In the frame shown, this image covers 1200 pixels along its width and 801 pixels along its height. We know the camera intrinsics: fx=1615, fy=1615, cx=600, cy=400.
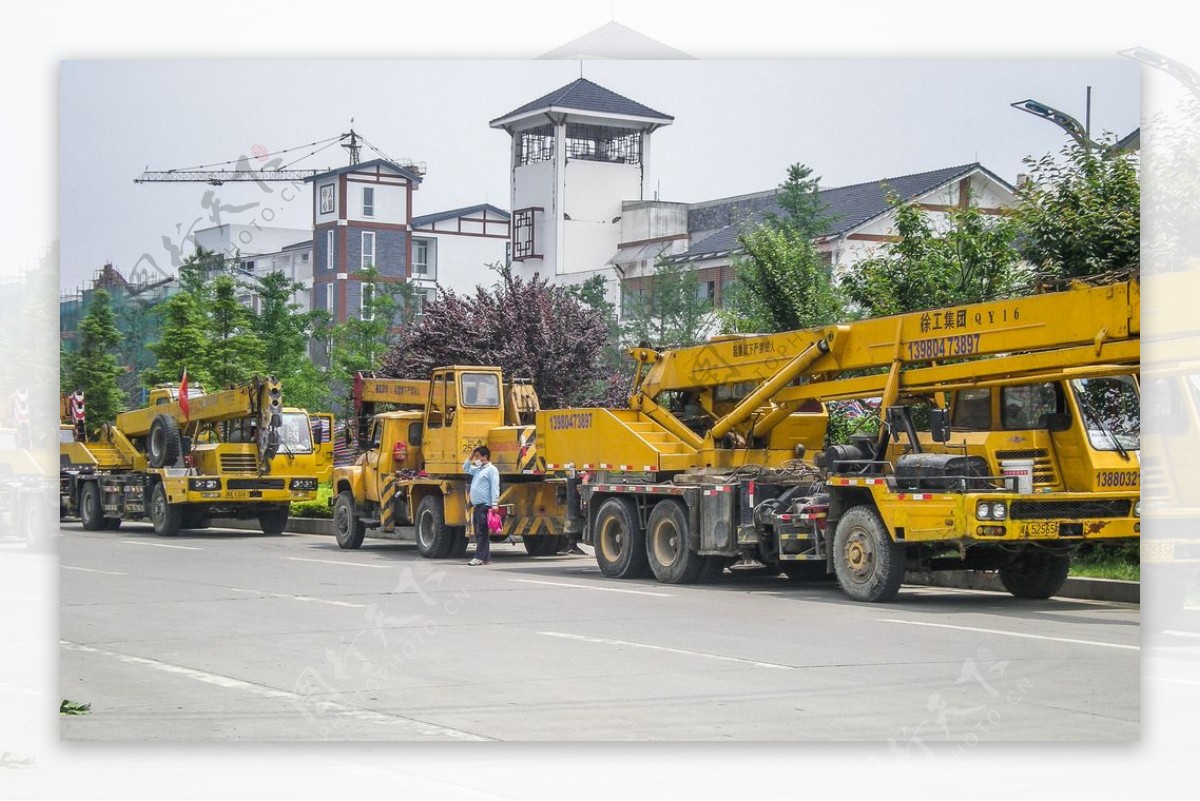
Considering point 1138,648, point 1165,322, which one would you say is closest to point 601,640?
point 1138,648

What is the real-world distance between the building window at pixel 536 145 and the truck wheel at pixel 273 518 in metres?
20.5

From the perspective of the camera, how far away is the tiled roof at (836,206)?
518 inches

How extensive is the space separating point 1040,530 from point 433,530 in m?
10.8

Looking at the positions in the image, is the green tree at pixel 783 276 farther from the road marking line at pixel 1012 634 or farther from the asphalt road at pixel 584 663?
the road marking line at pixel 1012 634

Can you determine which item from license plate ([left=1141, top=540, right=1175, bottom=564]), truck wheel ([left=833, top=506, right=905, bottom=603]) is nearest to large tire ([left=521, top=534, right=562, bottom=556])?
truck wheel ([left=833, top=506, right=905, bottom=603])

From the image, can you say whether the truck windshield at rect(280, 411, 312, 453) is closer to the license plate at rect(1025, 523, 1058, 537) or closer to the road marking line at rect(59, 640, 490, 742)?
the license plate at rect(1025, 523, 1058, 537)

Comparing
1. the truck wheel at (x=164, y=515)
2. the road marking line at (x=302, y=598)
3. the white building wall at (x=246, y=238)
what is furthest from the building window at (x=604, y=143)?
the truck wheel at (x=164, y=515)

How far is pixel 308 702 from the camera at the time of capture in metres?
9.59

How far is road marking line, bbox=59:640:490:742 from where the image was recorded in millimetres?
8742

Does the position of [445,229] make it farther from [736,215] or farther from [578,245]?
Result: [736,215]

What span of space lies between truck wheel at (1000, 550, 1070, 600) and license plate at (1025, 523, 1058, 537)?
1367mm

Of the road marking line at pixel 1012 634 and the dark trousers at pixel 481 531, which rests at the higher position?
the dark trousers at pixel 481 531

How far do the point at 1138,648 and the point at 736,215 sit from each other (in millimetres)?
5349

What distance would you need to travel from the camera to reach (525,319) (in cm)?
3228
